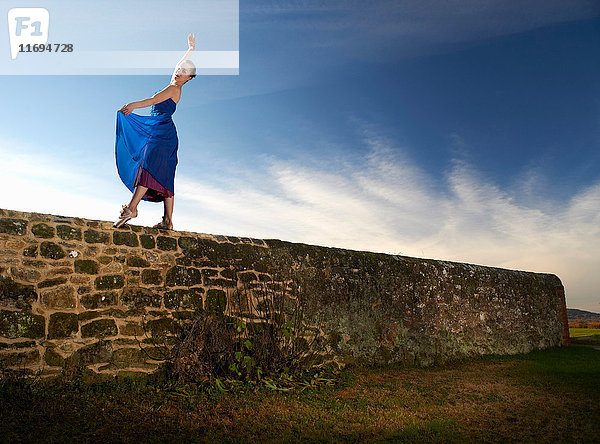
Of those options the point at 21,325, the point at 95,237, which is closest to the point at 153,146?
the point at 95,237

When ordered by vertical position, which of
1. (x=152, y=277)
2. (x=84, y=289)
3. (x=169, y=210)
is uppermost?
(x=169, y=210)

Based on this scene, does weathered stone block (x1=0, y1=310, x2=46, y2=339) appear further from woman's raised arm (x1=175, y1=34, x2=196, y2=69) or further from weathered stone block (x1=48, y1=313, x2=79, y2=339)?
woman's raised arm (x1=175, y1=34, x2=196, y2=69)

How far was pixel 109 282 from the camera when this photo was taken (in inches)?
172

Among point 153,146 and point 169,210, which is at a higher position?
point 153,146

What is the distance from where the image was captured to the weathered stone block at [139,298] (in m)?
4.41

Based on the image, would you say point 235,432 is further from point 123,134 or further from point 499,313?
point 499,313

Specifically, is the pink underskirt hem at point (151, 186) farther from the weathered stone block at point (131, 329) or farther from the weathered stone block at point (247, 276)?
the weathered stone block at point (131, 329)

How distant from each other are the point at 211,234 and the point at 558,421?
4194 mm

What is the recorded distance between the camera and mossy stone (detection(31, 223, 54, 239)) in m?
4.12

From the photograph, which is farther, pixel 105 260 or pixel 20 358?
pixel 105 260

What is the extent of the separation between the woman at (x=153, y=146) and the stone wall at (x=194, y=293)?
1.57 feet

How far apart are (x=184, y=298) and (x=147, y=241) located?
2.56 ft

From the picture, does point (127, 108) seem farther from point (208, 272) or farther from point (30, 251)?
point (208, 272)

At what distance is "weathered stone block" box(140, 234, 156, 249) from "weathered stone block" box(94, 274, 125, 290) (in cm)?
45
